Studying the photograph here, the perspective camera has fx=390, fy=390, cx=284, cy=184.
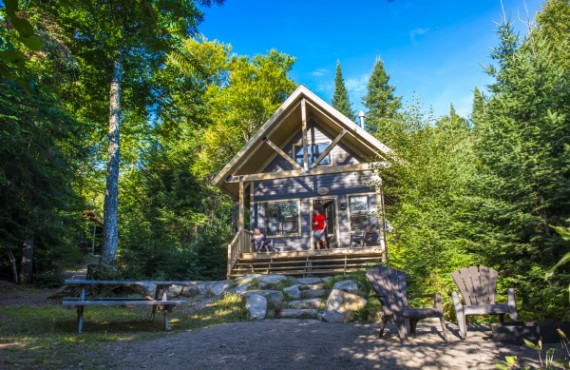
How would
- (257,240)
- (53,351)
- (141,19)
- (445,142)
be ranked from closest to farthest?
(141,19) < (53,351) < (445,142) < (257,240)

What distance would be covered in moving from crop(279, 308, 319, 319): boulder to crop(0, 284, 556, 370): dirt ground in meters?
1.67

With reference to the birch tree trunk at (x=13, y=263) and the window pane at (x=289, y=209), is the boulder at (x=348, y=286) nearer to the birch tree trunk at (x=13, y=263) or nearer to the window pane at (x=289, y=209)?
the window pane at (x=289, y=209)

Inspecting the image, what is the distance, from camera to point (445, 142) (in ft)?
33.5

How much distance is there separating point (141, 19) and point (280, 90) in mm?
24025

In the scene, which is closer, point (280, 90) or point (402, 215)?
point (402, 215)

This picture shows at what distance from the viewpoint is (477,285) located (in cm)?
602

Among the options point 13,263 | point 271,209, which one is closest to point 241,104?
point 271,209

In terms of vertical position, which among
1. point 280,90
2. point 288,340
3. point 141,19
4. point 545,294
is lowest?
point 288,340

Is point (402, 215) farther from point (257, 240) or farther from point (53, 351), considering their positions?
point (53, 351)

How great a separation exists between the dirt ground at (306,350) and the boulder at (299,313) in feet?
5.49

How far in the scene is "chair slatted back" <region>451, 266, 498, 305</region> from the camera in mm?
5922

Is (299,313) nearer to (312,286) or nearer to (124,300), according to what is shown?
(312,286)

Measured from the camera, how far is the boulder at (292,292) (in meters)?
9.54

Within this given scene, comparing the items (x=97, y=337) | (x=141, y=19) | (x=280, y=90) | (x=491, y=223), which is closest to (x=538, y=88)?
(x=491, y=223)
